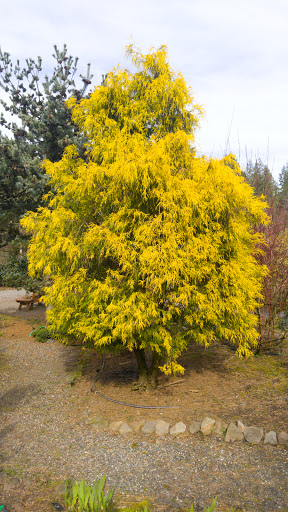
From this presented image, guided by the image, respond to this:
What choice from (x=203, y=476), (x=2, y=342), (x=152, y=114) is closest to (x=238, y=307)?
(x=203, y=476)

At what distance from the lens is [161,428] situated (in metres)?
5.22

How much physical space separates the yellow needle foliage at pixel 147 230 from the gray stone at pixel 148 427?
36.6 inches

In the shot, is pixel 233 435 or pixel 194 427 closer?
pixel 233 435

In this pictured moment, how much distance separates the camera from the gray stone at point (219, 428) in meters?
5.02

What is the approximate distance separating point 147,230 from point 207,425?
9.70 ft

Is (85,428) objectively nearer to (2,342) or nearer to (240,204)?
(240,204)

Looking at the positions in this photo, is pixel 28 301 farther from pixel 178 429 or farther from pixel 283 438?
pixel 283 438

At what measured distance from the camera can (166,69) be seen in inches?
250

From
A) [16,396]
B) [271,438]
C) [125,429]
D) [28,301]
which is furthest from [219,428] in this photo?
[28,301]

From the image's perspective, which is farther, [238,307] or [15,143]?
[15,143]

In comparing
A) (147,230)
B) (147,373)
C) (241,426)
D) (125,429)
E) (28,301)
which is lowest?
(125,429)

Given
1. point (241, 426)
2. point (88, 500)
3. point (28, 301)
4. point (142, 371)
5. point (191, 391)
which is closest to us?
point (88, 500)

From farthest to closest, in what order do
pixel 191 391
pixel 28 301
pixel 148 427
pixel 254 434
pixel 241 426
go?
1. pixel 28 301
2. pixel 191 391
3. pixel 148 427
4. pixel 241 426
5. pixel 254 434

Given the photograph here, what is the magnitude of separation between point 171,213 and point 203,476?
3495 mm
